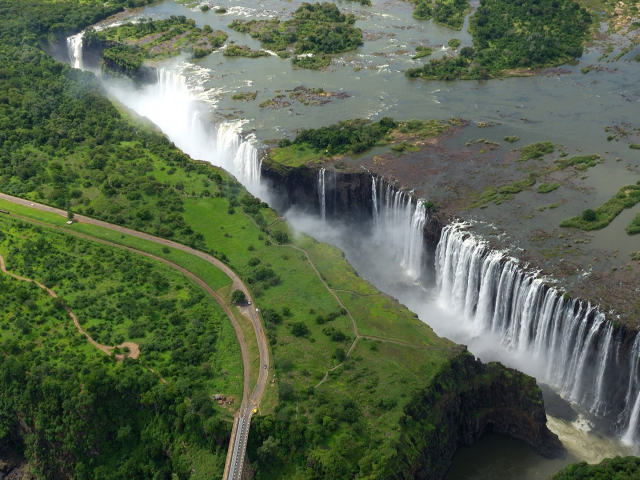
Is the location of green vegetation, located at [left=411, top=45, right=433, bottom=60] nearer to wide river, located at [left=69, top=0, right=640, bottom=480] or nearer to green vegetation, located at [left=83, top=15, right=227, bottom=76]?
wide river, located at [left=69, top=0, right=640, bottom=480]

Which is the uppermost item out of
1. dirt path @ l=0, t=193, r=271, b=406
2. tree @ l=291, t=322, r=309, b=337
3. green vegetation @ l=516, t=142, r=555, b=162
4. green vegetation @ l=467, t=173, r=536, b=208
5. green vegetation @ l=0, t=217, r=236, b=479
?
green vegetation @ l=516, t=142, r=555, b=162

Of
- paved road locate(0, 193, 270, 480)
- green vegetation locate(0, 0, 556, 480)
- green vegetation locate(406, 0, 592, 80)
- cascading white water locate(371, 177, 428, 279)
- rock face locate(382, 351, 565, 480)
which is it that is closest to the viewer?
paved road locate(0, 193, 270, 480)

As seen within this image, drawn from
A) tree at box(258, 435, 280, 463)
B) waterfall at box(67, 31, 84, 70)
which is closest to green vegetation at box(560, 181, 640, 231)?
tree at box(258, 435, 280, 463)

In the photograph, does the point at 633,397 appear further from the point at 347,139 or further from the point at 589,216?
the point at 347,139

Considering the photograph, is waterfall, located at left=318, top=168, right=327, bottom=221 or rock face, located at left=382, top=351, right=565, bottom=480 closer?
rock face, located at left=382, top=351, right=565, bottom=480

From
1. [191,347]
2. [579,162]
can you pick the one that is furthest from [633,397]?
[191,347]

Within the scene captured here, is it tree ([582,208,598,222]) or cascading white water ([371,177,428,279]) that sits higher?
tree ([582,208,598,222])

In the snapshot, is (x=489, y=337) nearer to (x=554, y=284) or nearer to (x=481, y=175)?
(x=554, y=284)
